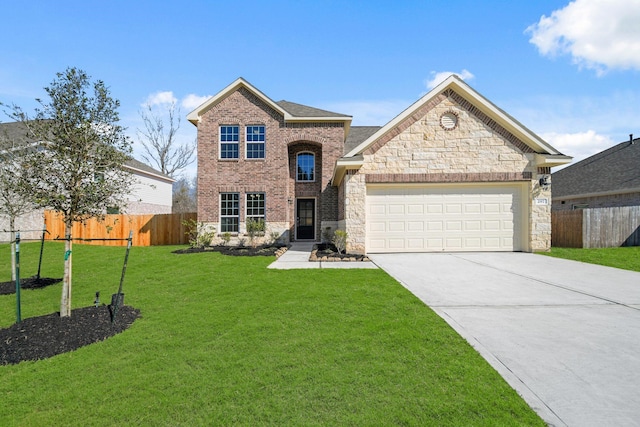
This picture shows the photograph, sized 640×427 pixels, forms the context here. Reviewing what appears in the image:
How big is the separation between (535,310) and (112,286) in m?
8.89

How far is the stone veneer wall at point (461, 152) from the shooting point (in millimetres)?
11758

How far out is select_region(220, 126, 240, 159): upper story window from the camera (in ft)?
53.4

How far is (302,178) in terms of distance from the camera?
18.1m

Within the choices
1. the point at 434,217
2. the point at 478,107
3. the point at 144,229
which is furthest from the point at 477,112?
the point at 144,229

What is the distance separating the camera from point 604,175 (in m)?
19.5

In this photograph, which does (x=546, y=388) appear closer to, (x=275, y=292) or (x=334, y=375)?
(x=334, y=375)

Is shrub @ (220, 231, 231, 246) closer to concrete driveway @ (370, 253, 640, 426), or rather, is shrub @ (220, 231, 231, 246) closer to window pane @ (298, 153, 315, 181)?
window pane @ (298, 153, 315, 181)

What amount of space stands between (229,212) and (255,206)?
4.56ft

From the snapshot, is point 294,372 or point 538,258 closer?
point 294,372

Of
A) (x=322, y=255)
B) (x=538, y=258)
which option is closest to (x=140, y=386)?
(x=322, y=255)

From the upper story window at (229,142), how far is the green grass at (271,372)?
449 inches

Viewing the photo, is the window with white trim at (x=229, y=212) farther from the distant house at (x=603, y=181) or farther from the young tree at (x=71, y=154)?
the distant house at (x=603, y=181)

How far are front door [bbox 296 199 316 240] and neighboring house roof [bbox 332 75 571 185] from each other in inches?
272

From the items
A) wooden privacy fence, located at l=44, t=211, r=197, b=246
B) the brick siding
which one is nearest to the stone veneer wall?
the brick siding
